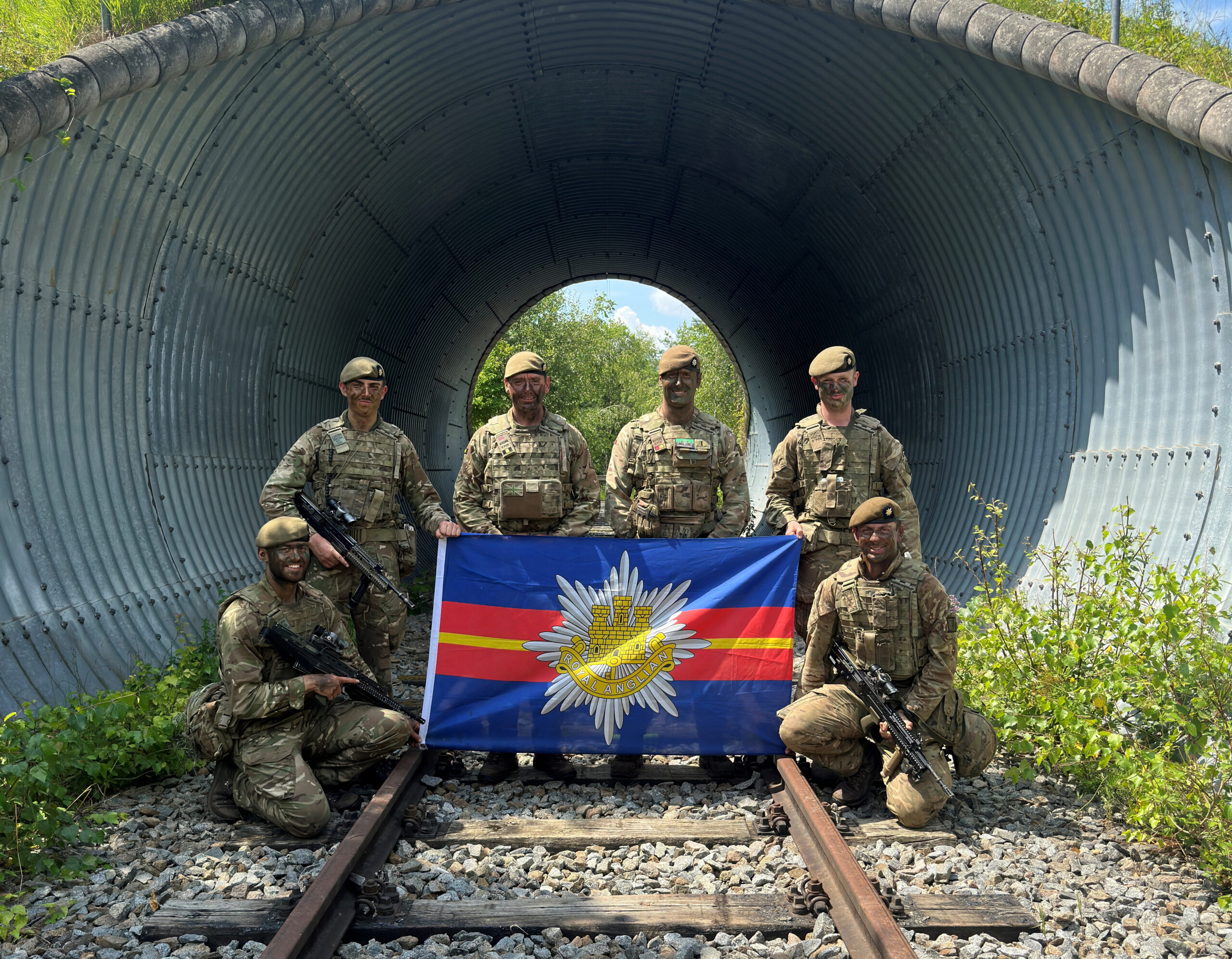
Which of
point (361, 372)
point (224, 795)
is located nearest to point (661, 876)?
point (224, 795)

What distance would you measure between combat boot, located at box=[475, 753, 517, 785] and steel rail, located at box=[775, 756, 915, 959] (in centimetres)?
162

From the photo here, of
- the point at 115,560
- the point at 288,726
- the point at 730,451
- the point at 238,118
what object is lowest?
the point at 288,726

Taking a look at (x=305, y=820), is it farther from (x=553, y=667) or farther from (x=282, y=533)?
(x=553, y=667)

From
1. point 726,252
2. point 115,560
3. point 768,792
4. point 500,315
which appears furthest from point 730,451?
point 500,315

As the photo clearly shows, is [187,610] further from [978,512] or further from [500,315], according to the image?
[500,315]

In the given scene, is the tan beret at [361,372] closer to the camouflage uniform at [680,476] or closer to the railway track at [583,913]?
the camouflage uniform at [680,476]

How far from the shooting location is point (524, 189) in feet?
42.5

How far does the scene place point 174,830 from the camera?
15.5 feet

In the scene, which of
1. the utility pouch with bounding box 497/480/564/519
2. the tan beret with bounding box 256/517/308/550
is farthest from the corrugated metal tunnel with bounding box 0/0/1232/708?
the utility pouch with bounding box 497/480/564/519

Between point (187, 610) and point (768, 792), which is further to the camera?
point (187, 610)

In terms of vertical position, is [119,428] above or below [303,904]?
above

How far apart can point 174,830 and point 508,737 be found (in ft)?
5.95

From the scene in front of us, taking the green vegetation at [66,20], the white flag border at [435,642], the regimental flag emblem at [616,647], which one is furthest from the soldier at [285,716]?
the green vegetation at [66,20]

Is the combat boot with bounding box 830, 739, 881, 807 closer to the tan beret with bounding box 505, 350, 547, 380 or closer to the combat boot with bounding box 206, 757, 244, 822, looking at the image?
the tan beret with bounding box 505, 350, 547, 380
